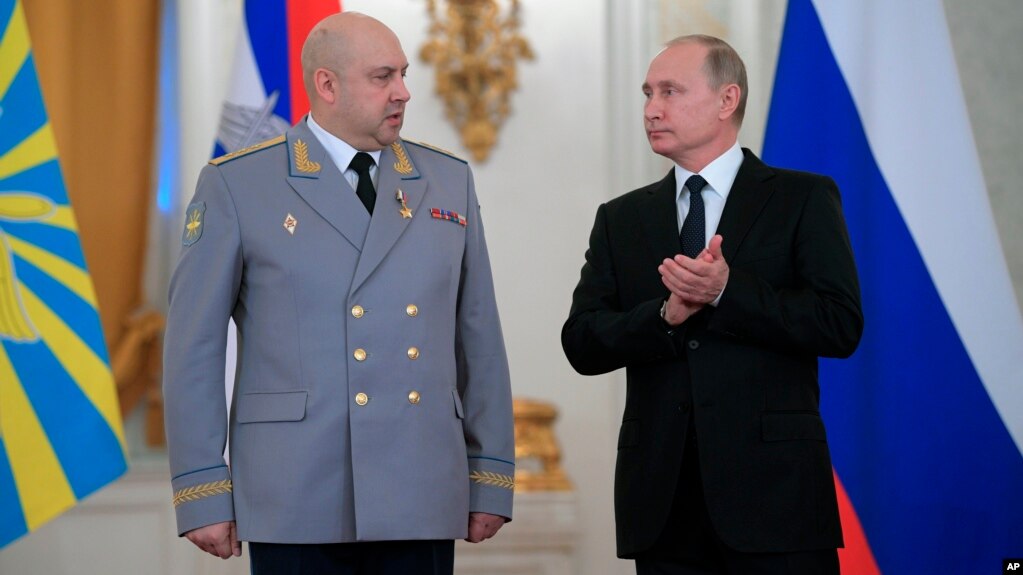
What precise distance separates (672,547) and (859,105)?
1767 mm

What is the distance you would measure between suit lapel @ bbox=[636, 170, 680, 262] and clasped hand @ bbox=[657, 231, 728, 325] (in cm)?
21

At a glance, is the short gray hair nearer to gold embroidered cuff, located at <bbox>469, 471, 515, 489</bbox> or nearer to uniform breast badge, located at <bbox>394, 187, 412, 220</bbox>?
uniform breast badge, located at <bbox>394, 187, 412, 220</bbox>

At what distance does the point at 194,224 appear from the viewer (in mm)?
2307

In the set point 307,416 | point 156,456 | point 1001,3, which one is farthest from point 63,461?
point 1001,3

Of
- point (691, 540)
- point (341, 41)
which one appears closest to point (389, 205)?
point (341, 41)

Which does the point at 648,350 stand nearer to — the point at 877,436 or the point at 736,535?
the point at 736,535

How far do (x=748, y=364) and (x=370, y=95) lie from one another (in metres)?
0.92

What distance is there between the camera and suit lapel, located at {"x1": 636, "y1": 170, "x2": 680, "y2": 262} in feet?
8.12

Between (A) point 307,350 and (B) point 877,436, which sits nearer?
(A) point 307,350

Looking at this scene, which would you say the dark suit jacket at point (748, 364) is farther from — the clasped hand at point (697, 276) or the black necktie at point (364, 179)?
the black necktie at point (364, 179)

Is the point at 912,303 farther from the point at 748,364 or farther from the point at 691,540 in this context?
the point at 691,540

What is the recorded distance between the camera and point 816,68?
11.9 feet

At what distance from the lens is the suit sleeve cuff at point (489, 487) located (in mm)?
2381

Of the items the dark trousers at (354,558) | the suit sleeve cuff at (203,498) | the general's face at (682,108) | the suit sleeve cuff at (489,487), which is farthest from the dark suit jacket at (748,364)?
the suit sleeve cuff at (203,498)
